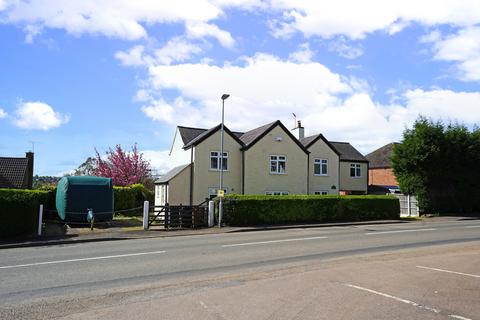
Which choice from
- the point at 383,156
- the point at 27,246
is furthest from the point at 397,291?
the point at 383,156

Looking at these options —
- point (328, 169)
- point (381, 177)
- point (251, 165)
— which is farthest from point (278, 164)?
point (381, 177)

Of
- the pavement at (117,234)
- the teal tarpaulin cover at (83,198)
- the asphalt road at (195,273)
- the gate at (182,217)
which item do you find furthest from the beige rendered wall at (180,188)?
the asphalt road at (195,273)

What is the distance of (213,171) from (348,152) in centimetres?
1717

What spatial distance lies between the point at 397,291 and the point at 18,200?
51.7 feet

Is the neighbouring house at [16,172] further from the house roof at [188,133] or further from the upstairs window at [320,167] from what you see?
the upstairs window at [320,167]

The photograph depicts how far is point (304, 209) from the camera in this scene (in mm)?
26516

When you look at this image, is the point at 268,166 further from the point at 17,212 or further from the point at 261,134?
the point at 17,212

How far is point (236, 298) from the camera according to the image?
7.35 metres

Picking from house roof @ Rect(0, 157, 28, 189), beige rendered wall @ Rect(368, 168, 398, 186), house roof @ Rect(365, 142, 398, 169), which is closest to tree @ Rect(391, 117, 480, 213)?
beige rendered wall @ Rect(368, 168, 398, 186)

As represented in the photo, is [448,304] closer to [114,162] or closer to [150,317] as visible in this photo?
[150,317]

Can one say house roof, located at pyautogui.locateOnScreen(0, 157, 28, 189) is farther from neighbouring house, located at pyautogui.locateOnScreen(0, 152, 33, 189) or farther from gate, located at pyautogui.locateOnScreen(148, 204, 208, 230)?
gate, located at pyautogui.locateOnScreen(148, 204, 208, 230)

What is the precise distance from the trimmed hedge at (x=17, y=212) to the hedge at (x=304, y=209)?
31.6ft

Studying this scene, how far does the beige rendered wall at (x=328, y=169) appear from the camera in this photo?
3919cm

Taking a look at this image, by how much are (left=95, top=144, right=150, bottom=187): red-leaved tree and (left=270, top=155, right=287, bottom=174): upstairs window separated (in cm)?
2394
